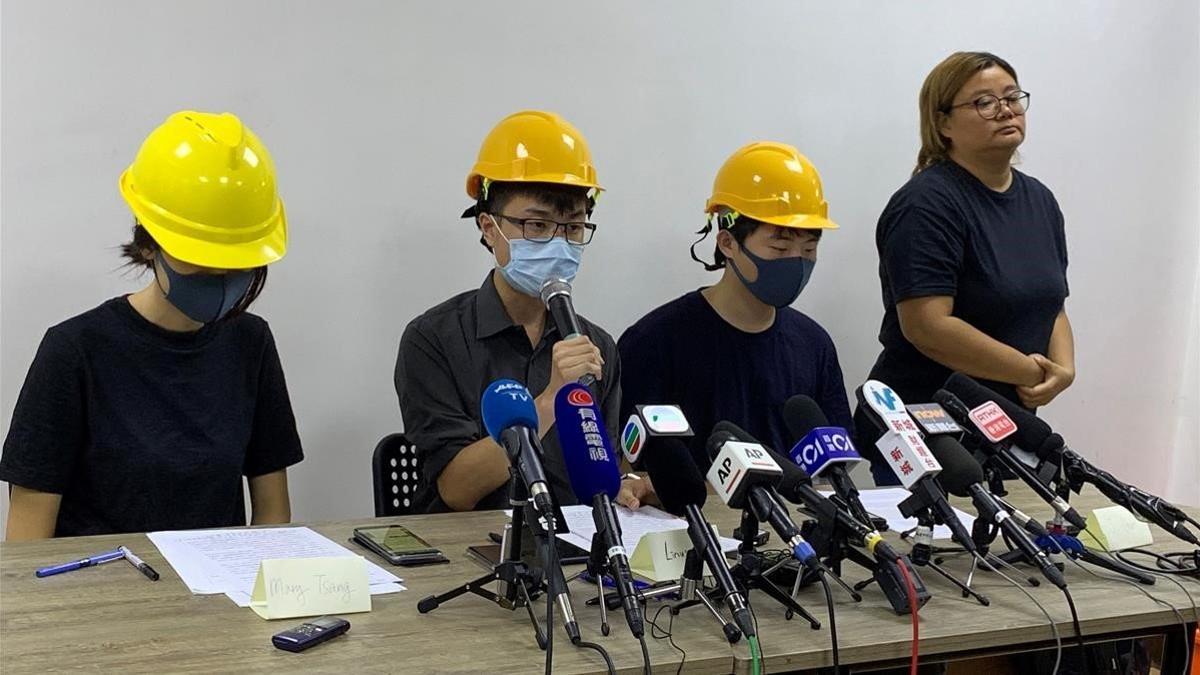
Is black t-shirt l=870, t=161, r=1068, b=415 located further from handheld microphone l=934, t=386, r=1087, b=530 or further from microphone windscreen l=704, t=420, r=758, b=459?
microphone windscreen l=704, t=420, r=758, b=459

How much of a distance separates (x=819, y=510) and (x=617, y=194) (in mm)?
1709

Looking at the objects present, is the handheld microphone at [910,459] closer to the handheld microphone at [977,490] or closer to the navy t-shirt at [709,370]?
the handheld microphone at [977,490]

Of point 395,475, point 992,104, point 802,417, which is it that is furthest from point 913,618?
point 992,104

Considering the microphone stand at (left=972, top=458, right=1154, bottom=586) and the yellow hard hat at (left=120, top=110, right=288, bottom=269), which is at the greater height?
the yellow hard hat at (left=120, top=110, right=288, bottom=269)

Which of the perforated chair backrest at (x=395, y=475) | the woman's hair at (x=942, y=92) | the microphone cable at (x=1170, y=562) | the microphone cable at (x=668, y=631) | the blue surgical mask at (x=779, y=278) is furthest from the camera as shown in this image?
the woman's hair at (x=942, y=92)

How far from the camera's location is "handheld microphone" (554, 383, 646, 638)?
1271 millimetres

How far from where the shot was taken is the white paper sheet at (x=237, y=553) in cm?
146

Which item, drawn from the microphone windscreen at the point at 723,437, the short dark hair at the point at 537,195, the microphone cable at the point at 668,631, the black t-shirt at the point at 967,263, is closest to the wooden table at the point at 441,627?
the microphone cable at the point at 668,631

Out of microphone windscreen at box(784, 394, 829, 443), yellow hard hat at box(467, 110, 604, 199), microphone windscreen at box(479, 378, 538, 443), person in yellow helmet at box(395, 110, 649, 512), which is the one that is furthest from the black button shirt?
microphone windscreen at box(479, 378, 538, 443)

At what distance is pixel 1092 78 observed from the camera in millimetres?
3676

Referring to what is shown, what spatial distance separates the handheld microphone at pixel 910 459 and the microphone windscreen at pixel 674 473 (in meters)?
0.33

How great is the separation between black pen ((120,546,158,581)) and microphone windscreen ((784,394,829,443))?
0.91 meters

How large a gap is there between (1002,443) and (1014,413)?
8cm

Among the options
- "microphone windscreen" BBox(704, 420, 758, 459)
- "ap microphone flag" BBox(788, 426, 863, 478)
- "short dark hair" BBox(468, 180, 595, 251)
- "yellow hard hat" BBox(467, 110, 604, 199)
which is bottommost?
"ap microphone flag" BBox(788, 426, 863, 478)
